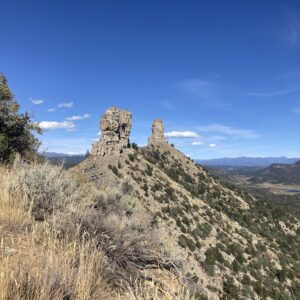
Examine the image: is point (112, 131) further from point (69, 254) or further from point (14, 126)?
point (69, 254)

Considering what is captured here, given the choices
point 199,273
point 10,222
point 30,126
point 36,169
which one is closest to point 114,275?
point 10,222

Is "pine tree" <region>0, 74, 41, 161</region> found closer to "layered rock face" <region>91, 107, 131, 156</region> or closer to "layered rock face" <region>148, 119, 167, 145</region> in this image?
"layered rock face" <region>91, 107, 131, 156</region>

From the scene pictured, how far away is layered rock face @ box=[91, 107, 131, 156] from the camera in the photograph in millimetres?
44263

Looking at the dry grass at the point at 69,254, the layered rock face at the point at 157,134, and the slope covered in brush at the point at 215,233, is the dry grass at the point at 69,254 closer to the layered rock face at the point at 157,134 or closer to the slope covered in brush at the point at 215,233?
the slope covered in brush at the point at 215,233

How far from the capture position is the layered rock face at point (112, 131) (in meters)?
44.3

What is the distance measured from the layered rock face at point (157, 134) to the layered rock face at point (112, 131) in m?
26.1

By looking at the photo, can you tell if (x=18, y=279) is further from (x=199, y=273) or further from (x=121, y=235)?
(x=199, y=273)

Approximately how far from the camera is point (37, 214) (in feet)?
21.3

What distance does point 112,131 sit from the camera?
45.4 meters

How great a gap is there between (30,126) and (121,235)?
49.6 ft

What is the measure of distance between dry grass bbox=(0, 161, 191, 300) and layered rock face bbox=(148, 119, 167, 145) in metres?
65.3

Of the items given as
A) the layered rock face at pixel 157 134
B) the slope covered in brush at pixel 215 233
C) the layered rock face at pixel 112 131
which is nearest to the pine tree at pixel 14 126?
the slope covered in brush at pixel 215 233


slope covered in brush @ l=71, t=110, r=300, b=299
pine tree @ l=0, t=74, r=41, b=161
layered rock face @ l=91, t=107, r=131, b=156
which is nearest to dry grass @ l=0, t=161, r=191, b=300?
pine tree @ l=0, t=74, r=41, b=161

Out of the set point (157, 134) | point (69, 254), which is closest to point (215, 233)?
point (157, 134)
